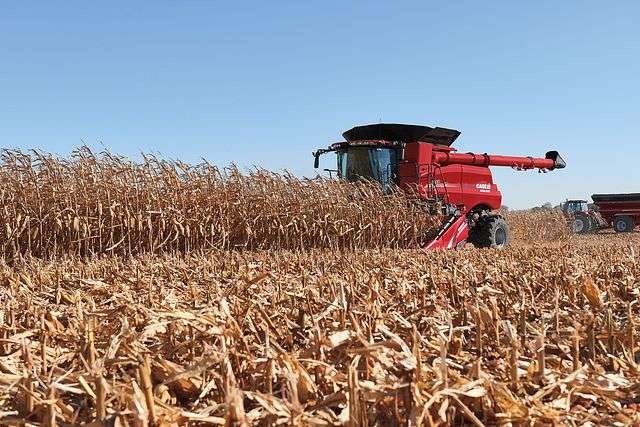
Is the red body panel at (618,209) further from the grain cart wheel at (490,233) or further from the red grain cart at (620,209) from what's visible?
the grain cart wheel at (490,233)

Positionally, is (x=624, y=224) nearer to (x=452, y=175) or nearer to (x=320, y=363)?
(x=452, y=175)

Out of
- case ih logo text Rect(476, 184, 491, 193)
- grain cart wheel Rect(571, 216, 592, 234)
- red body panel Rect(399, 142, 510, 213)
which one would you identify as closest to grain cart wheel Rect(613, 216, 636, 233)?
grain cart wheel Rect(571, 216, 592, 234)

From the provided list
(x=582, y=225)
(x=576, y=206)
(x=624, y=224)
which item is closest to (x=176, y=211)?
(x=624, y=224)

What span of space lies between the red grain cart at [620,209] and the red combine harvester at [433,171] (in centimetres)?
1492

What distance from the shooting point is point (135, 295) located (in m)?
3.75

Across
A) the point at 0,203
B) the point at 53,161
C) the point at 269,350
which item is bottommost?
the point at 269,350

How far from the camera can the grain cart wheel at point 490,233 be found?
11.3 metres

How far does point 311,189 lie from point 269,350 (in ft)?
25.9

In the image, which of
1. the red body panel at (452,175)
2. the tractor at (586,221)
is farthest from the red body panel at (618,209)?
the red body panel at (452,175)

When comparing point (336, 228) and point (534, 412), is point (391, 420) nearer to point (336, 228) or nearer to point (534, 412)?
point (534, 412)

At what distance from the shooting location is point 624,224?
24.1m

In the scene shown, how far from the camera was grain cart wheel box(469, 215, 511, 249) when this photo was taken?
1129 centimetres

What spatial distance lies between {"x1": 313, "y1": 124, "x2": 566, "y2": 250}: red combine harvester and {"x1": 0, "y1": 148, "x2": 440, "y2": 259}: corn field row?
1.64 ft

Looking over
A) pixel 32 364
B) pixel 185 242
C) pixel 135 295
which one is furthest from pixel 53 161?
pixel 32 364
